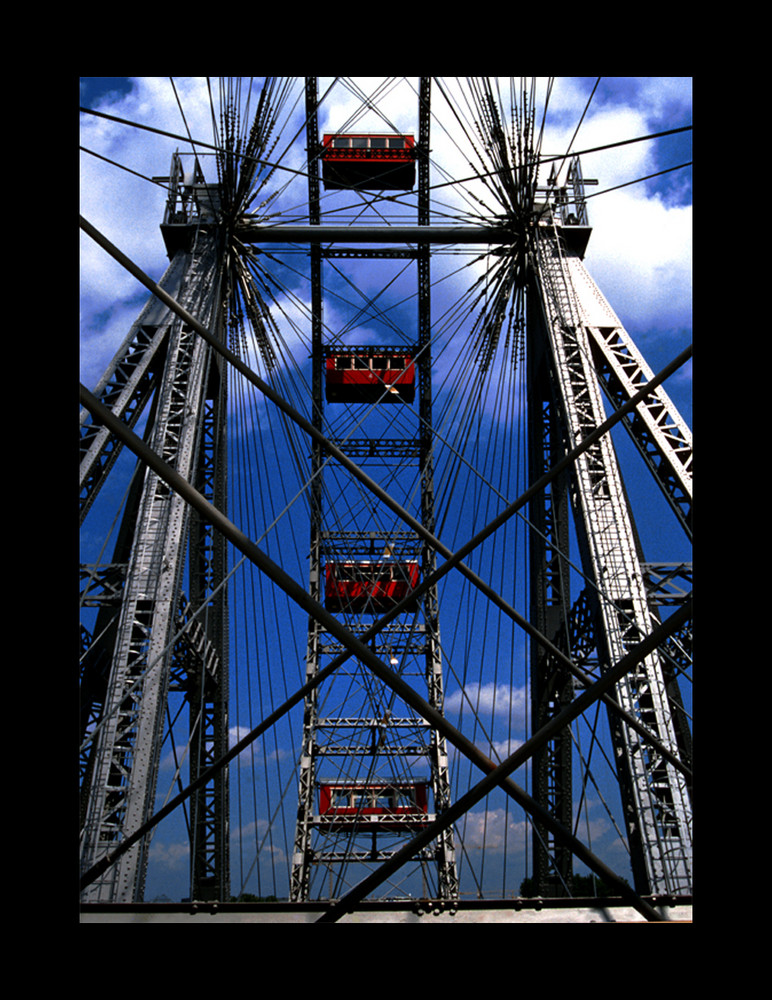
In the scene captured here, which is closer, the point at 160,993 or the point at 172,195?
the point at 160,993

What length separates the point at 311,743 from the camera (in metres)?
22.1

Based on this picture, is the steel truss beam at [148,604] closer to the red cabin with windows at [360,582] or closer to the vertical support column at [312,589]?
the vertical support column at [312,589]

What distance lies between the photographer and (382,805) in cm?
2425

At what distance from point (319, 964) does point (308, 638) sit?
70.8 ft

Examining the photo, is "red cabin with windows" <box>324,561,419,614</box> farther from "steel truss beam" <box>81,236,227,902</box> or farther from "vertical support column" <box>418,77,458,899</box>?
"steel truss beam" <box>81,236,227,902</box>

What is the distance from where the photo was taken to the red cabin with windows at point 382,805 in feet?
75.3

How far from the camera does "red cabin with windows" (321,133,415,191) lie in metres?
18.5

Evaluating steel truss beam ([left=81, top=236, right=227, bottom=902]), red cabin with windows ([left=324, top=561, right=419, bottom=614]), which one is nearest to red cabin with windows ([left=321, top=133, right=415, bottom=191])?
steel truss beam ([left=81, top=236, right=227, bottom=902])

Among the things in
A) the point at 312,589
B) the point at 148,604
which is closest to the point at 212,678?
the point at 148,604

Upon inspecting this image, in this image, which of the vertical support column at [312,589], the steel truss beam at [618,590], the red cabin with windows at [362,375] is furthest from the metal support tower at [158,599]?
the red cabin with windows at [362,375]

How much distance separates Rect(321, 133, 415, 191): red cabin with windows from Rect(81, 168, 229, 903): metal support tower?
5.77 metres

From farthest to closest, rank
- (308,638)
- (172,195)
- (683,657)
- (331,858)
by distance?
1. (308,638)
2. (331,858)
3. (172,195)
4. (683,657)
